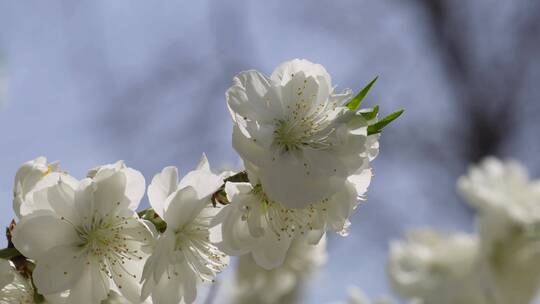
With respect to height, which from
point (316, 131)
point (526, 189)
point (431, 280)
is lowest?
point (431, 280)

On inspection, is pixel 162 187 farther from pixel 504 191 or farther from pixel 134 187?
pixel 504 191

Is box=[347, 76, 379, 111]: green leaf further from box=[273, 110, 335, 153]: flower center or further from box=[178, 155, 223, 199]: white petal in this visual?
box=[178, 155, 223, 199]: white petal

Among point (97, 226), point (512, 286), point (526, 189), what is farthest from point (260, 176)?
point (526, 189)

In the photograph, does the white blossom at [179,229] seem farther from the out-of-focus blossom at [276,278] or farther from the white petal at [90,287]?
the out-of-focus blossom at [276,278]

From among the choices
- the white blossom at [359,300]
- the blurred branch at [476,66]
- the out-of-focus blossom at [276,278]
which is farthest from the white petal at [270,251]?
the blurred branch at [476,66]

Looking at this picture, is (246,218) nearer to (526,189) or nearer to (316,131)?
(316,131)

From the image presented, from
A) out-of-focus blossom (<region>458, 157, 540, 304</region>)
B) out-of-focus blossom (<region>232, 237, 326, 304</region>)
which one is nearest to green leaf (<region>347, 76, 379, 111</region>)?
out-of-focus blossom (<region>458, 157, 540, 304</region>)

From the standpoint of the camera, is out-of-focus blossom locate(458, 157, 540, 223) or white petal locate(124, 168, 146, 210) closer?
white petal locate(124, 168, 146, 210)
